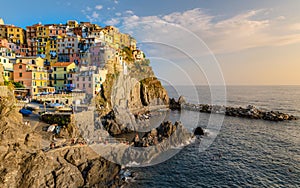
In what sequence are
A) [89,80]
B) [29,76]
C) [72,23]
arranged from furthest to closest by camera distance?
1. [72,23]
2. [89,80]
3. [29,76]

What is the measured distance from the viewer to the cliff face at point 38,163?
1628cm

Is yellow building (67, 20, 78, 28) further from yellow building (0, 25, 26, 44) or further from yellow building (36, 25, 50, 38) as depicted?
yellow building (0, 25, 26, 44)

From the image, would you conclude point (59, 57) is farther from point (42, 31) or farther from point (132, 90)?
point (132, 90)

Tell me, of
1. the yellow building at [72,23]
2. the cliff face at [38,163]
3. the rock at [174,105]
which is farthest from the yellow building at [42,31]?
the rock at [174,105]

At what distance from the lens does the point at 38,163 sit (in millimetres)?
17266

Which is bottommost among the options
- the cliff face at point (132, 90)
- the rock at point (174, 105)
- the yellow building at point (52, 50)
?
the rock at point (174, 105)

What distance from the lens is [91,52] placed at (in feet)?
182

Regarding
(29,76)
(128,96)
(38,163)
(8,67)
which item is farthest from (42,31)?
(38,163)

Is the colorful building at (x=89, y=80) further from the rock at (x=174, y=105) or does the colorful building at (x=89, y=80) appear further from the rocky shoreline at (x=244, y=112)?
the rocky shoreline at (x=244, y=112)

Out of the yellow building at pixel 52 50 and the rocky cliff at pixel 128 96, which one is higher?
the yellow building at pixel 52 50

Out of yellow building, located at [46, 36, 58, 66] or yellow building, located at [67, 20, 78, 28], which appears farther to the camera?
yellow building, located at [67, 20, 78, 28]

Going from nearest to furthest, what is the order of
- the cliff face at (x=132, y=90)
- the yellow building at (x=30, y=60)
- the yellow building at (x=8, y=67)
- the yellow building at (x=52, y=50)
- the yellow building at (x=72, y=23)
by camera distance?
the yellow building at (x=8, y=67) → the yellow building at (x=30, y=60) → the cliff face at (x=132, y=90) → the yellow building at (x=52, y=50) → the yellow building at (x=72, y=23)

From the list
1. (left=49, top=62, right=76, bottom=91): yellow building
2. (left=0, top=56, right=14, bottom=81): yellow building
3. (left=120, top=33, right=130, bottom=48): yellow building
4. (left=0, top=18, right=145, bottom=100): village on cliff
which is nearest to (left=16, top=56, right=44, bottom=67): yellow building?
(left=0, top=18, right=145, bottom=100): village on cliff

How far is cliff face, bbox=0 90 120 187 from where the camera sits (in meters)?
16.3
